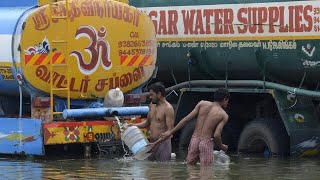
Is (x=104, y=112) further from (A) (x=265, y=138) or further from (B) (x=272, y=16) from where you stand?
(B) (x=272, y=16)

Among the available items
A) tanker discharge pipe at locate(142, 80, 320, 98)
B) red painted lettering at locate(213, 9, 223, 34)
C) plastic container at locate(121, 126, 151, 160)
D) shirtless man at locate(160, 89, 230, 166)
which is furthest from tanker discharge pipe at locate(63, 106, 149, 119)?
red painted lettering at locate(213, 9, 223, 34)

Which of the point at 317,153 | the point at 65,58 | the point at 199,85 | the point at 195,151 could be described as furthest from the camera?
the point at 199,85

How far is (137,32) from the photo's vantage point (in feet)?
66.9

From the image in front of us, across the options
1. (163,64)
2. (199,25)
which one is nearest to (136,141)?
(199,25)

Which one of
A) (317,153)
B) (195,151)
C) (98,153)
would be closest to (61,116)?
(98,153)

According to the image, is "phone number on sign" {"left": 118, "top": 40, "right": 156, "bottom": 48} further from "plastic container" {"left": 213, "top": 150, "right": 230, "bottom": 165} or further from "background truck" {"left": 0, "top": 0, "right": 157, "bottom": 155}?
"plastic container" {"left": 213, "top": 150, "right": 230, "bottom": 165}

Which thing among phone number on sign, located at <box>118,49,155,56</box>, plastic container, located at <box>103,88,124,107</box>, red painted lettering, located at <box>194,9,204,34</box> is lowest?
plastic container, located at <box>103,88,124,107</box>

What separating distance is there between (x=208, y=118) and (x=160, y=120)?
1.11m

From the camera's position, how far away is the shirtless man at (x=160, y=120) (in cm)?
1834

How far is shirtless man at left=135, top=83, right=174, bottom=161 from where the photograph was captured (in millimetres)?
18344

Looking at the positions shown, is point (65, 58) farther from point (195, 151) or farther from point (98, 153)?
point (195, 151)

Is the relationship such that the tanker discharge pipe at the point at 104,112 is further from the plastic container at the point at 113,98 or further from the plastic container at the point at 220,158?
the plastic container at the point at 220,158

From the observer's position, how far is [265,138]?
21.1 meters

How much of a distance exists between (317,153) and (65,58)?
4.43 metres
